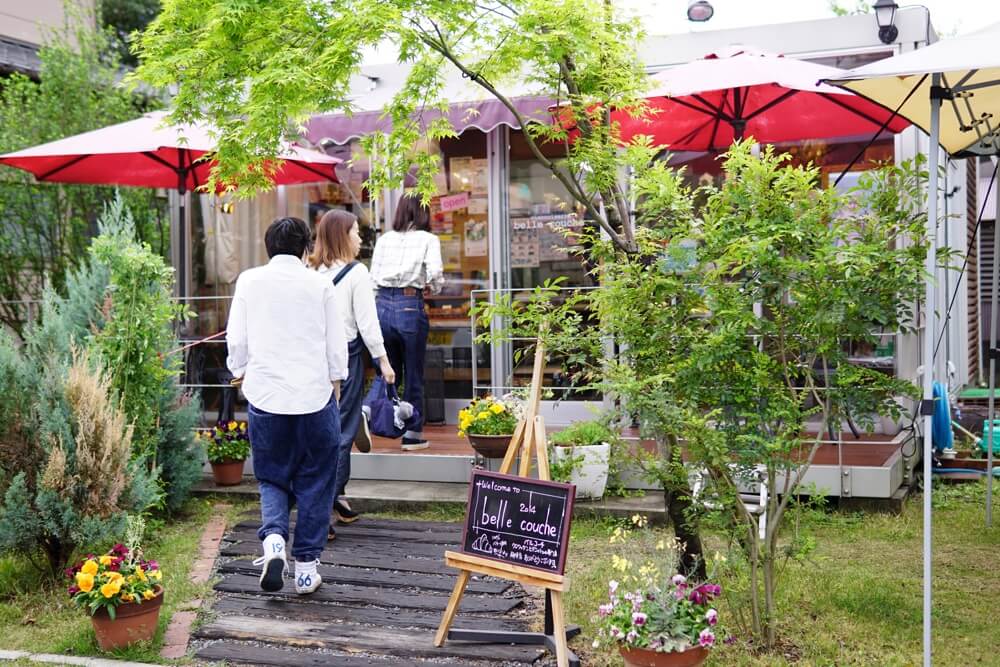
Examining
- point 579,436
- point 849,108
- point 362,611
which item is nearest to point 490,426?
point 579,436

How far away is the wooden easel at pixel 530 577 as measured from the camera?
415 centimetres

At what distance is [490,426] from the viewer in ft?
22.0

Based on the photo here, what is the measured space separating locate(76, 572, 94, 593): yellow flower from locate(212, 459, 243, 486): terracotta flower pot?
2971mm

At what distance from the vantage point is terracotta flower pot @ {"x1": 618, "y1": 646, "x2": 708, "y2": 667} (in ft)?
12.8

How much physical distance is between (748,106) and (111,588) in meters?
5.92

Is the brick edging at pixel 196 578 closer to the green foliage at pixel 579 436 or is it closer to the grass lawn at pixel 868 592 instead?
the grass lawn at pixel 868 592

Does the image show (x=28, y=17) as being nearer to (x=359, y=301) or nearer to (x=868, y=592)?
(x=359, y=301)

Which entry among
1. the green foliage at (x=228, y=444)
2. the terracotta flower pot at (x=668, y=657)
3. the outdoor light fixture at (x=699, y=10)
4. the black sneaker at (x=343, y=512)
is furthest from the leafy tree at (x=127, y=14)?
the terracotta flower pot at (x=668, y=657)

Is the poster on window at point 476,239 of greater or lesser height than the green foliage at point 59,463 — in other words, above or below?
above

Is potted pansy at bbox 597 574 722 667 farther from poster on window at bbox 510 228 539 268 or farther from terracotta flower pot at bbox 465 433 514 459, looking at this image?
poster on window at bbox 510 228 539 268

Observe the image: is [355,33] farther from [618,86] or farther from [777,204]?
[777,204]

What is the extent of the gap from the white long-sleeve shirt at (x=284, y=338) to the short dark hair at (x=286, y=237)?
0.13 ft

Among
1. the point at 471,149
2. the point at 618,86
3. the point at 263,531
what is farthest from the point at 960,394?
the point at 263,531

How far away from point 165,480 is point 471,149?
4211mm
